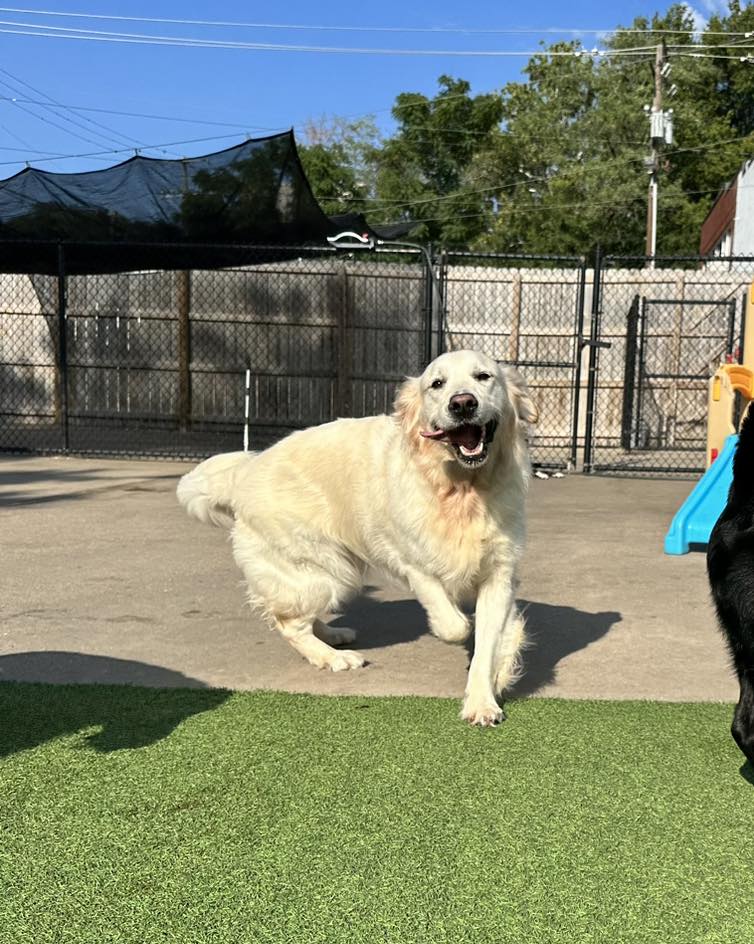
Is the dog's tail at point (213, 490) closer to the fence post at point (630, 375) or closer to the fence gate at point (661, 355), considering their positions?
the fence gate at point (661, 355)

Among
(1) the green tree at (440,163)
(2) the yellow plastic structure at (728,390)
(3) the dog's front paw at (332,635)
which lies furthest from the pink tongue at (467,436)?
(1) the green tree at (440,163)

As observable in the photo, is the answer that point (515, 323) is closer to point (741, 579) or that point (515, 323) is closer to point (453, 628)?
point (453, 628)

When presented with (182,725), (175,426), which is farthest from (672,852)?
(175,426)

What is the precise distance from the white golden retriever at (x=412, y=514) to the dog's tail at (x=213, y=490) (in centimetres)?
4

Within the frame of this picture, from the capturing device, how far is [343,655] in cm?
412

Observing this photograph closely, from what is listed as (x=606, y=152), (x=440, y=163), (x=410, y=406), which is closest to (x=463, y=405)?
(x=410, y=406)

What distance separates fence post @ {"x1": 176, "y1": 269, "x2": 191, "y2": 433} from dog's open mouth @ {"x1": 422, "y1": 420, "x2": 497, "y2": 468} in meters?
12.0

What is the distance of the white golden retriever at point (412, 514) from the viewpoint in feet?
11.9

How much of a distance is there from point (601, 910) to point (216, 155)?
9.74 m

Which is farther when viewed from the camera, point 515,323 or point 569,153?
point 569,153

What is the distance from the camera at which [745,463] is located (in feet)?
9.15

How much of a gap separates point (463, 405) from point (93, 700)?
5.81 ft

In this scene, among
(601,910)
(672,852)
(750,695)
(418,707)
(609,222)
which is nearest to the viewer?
(601,910)

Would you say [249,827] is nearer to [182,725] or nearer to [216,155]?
[182,725]
